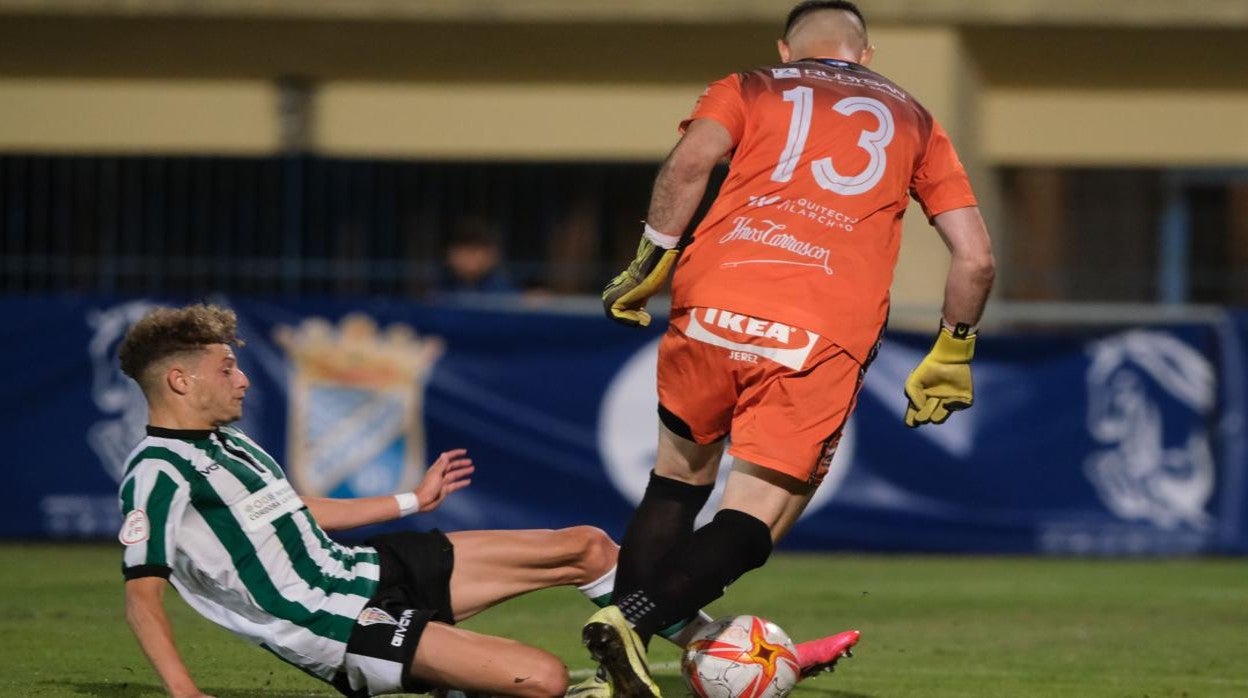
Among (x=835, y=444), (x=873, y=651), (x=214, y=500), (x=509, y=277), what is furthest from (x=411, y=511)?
(x=509, y=277)

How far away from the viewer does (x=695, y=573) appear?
5359mm

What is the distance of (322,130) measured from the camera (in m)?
16.2

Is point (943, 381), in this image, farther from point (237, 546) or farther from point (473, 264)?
point (473, 264)

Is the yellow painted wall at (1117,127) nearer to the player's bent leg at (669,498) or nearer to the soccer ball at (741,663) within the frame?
the player's bent leg at (669,498)

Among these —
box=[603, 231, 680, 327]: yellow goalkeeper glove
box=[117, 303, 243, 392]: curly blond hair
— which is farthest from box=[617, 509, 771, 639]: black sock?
box=[117, 303, 243, 392]: curly blond hair

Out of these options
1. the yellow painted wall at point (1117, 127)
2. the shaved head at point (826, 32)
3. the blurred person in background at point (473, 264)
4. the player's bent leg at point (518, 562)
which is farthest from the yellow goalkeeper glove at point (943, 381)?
the yellow painted wall at point (1117, 127)

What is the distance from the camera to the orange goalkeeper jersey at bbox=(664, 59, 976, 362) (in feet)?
18.3

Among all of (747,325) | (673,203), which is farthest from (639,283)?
(747,325)

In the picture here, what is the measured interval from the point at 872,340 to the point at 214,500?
75.8 inches

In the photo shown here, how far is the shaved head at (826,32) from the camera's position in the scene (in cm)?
598

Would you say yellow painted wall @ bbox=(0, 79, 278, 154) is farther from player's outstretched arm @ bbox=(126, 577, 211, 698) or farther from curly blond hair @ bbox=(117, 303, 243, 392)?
player's outstretched arm @ bbox=(126, 577, 211, 698)

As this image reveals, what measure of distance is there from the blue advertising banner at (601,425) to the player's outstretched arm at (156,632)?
270 inches

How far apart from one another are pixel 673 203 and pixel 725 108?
32 cm

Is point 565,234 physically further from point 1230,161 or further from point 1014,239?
point 1230,161
